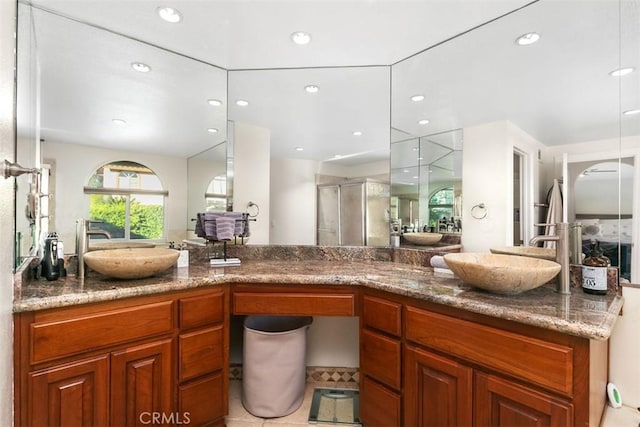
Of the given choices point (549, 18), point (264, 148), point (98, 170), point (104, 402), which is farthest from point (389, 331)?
point (98, 170)

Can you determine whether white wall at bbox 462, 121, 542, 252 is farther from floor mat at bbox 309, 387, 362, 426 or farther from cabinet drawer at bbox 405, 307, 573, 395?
floor mat at bbox 309, 387, 362, 426

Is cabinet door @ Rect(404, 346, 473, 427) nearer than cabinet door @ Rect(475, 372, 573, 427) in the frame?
No

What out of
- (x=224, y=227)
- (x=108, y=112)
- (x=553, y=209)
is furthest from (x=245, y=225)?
(x=553, y=209)

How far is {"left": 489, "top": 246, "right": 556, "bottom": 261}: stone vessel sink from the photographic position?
159cm

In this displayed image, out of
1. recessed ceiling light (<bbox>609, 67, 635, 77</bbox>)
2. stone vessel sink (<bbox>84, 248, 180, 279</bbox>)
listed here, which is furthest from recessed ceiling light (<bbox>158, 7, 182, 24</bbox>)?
recessed ceiling light (<bbox>609, 67, 635, 77</bbox>)

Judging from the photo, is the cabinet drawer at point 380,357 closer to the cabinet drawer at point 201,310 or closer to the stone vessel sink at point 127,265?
the cabinet drawer at point 201,310

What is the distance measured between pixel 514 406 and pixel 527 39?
190 cm

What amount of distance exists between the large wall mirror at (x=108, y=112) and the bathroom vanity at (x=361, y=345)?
1.95 ft

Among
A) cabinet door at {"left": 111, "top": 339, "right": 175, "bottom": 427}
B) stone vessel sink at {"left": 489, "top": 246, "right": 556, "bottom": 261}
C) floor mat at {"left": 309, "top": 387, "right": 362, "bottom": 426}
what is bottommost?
floor mat at {"left": 309, "top": 387, "right": 362, "bottom": 426}

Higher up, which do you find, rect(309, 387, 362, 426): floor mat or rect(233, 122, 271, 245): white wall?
rect(233, 122, 271, 245): white wall

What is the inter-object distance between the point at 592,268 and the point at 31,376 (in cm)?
248

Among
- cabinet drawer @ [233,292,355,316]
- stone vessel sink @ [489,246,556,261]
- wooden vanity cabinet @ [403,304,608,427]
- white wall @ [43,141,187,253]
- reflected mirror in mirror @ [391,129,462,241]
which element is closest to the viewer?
wooden vanity cabinet @ [403,304,608,427]

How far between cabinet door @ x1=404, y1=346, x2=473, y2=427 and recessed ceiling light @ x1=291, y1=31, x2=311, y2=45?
6.43ft

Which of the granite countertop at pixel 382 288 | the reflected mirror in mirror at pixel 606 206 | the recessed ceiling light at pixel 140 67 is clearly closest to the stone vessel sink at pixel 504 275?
the granite countertop at pixel 382 288
